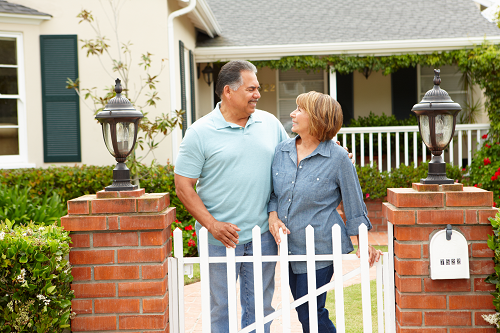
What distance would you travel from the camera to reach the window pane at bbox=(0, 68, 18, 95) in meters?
7.25

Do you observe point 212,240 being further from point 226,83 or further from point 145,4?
point 145,4

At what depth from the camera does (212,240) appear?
2.79 m

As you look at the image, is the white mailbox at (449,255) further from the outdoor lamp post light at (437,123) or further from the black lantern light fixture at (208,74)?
the black lantern light fixture at (208,74)

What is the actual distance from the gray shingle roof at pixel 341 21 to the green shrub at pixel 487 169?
2.49 m

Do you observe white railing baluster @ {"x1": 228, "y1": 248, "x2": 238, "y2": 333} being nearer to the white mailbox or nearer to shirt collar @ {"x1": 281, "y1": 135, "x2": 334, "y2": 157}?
shirt collar @ {"x1": 281, "y1": 135, "x2": 334, "y2": 157}

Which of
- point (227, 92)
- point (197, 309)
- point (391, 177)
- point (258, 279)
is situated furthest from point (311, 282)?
point (391, 177)

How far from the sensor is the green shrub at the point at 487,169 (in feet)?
24.2

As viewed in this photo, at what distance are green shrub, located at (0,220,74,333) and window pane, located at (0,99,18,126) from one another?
5510 millimetres

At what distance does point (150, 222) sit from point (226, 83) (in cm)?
92

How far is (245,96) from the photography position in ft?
9.18

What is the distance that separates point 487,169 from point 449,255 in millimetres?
5838

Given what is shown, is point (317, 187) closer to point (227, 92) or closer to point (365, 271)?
point (365, 271)

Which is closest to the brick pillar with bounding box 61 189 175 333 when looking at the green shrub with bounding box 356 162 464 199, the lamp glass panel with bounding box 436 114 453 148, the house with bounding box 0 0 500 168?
the lamp glass panel with bounding box 436 114 453 148

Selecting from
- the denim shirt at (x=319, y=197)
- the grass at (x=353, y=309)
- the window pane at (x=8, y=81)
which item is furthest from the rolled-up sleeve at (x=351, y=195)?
the window pane at (x=8, y=81)
